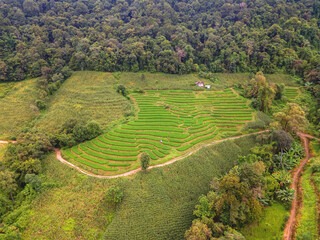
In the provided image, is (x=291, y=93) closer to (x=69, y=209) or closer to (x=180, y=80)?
(x=180, y=80)

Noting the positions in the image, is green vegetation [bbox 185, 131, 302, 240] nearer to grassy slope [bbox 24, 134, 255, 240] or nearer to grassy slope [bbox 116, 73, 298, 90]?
grassy slope [bbox 24, 134, 255, 240]

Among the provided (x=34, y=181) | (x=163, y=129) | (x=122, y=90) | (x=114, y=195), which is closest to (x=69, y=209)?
(x=114, y=195)

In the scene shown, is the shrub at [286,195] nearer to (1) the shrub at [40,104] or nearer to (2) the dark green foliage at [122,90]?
(2) the dark green foliage at [122,90]

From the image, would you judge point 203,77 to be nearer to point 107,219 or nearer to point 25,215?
point 107,219

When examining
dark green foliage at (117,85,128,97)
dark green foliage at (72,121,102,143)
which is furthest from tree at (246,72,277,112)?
dark green foliage at (72,121,102,143)

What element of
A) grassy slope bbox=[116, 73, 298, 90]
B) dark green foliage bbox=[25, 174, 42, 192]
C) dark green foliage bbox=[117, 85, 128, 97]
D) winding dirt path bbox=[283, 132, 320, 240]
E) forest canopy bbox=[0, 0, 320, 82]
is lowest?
dark green foliage bbox=[25, 174, 42, 192]

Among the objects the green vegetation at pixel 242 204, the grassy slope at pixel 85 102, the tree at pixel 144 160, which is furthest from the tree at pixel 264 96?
the grassy slope at pixel 85 102

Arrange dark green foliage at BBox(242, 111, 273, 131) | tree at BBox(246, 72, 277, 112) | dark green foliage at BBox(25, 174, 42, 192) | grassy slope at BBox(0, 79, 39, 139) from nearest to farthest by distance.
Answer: dark green foliage at BBox(25, 174, 42, 192) < dark green foliage at BBox(242, 111, 273, 131) < grassy slope at BBox(0, 79, 39, 139) < tree at BBox(246, 72, 277, 112)

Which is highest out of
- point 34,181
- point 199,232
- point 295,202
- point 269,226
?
point 199,232
